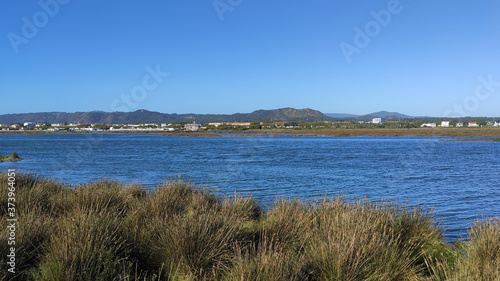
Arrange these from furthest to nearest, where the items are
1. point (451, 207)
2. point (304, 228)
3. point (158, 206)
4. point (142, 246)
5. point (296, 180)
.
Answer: point (296, 180), point (451, 207), point (158, 206), point (304, 228), point (142, 246)

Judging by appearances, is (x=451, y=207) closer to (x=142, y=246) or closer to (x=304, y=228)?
(x=304, y=228)

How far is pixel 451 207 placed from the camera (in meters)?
15.2

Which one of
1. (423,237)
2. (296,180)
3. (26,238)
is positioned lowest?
(296,180)

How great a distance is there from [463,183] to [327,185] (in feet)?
26.3

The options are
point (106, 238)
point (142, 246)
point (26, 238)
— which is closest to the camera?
point (106, 238)

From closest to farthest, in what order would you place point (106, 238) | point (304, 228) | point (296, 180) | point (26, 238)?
point (106, 238), point (26, 238), point (304, 228), point (296, 180)

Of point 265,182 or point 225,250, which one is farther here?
point 265,182

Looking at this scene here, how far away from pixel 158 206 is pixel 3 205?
3265mm

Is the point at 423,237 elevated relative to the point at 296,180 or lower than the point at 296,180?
elevated

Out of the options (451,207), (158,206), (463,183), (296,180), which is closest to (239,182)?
(296,180)

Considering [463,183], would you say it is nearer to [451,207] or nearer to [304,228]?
[451,207]

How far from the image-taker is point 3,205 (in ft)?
26.6

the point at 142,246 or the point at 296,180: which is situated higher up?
the point at 142,246

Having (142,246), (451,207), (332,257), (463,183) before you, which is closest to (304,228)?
(332,257)
